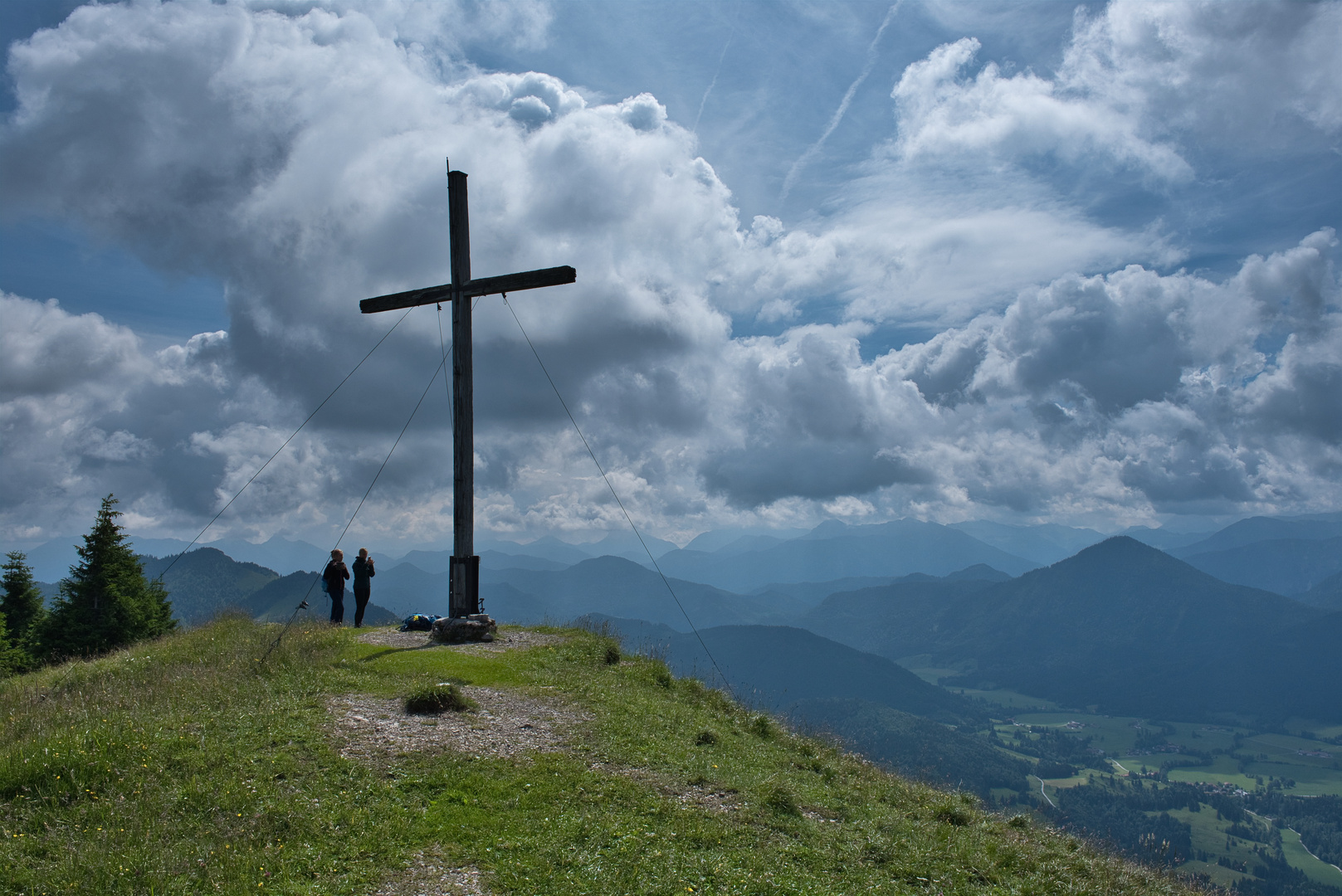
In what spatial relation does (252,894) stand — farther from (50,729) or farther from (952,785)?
(952,785)

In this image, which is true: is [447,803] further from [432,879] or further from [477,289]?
[477,289]

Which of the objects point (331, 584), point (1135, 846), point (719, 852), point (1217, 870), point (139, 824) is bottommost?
point (1217, 870)

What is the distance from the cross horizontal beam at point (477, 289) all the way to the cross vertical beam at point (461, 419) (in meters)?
0.30

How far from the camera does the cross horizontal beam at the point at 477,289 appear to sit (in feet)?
53.6

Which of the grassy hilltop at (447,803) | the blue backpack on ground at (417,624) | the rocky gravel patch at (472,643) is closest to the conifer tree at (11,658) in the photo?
the blue backpack on ground at (417,624)

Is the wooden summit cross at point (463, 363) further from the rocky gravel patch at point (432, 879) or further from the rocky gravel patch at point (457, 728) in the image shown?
the rocky gravel patch at point (432, 879)

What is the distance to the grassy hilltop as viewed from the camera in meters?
5.99

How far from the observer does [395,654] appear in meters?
13.9

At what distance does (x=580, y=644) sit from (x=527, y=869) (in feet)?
32.2

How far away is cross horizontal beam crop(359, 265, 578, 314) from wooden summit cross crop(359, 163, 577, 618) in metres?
0.02

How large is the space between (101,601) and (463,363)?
1041 inches

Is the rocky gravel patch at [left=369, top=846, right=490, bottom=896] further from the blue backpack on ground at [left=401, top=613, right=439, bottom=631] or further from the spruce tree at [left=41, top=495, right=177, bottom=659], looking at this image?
the spruce tree at [left=41, top=495, right=177, bottom=659]

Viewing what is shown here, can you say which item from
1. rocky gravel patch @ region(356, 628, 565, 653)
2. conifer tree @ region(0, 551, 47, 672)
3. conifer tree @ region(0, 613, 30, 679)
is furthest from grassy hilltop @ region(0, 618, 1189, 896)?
conifer tree @ region(0, 551, 47, 672)

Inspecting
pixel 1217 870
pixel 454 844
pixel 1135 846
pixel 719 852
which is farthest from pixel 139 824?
pixel 1217 870
